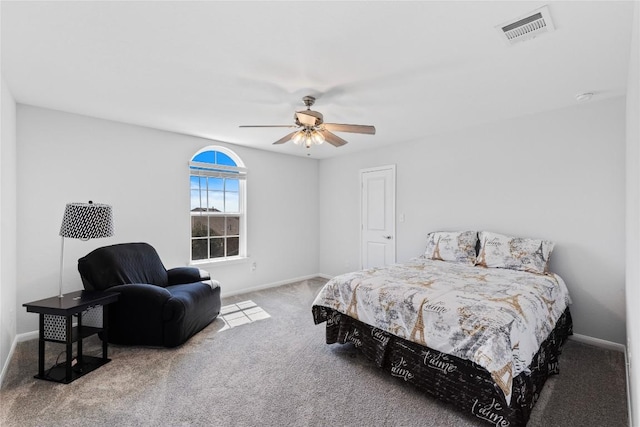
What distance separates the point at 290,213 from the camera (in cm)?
556

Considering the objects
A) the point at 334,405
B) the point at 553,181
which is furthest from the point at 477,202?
the point at 334,405

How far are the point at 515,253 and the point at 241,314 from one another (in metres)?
3.29

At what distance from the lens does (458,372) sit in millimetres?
1989

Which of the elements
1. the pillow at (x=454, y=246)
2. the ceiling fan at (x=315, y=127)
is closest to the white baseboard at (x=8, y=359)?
the ceiling fan at (x=315, y=127)

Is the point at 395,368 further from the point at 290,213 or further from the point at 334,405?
the point at 290,213

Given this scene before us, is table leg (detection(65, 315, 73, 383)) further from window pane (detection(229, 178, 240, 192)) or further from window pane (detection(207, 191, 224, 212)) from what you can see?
window pane (detection(229, 178, 240, 192))

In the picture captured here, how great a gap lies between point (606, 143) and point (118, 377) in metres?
4.88

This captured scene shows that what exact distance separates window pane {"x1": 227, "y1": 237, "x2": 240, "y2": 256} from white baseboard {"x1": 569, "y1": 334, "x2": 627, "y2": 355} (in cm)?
444

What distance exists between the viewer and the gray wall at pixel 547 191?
2.93 m

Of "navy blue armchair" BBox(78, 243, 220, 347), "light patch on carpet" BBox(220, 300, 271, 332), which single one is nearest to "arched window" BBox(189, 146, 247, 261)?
"light patch on carpet" BBox(220, 300, 271, 332)

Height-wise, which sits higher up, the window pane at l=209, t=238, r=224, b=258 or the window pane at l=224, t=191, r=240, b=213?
the window pane at l=224, t=191, r=240, b=213

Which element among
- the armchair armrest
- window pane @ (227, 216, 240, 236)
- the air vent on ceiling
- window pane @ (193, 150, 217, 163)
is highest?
the air vent on ceiling

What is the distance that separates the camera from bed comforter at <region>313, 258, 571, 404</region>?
6.03 feet

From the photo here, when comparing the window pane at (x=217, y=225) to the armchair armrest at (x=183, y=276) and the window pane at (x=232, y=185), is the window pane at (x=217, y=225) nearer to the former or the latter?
the window pane at (x=232, y=185)
